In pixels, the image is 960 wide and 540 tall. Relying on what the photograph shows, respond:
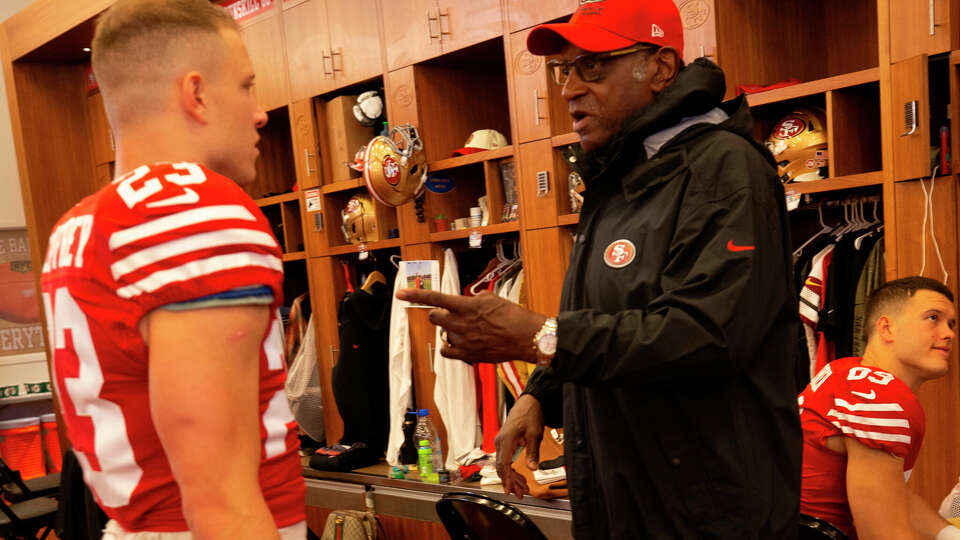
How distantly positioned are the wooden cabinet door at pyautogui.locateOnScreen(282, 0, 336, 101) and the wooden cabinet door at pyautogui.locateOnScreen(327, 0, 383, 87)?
6 centimetres

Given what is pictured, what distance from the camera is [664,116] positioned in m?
1.43

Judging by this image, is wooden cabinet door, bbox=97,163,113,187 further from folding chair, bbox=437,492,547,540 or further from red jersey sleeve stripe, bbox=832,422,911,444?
red jersey sleeve stripe, bbox=832,422,911,444

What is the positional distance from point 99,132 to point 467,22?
4.09 metres

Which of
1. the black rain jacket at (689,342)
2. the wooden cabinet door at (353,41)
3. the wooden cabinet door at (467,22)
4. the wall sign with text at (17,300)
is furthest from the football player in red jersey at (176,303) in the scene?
the wall sign with text at (17,300)

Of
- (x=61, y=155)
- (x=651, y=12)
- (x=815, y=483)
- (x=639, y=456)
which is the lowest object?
(x=815, y=483)

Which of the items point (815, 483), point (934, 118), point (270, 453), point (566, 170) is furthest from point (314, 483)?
point (270, 453)

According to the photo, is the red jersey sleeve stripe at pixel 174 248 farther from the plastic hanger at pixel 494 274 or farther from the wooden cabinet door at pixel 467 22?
the plastic hanger at pixel 494 274

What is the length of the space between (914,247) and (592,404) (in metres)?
1.80

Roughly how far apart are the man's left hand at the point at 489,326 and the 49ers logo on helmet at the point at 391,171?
3.03 metres

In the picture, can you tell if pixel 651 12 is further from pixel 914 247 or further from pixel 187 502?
pixel 914 247

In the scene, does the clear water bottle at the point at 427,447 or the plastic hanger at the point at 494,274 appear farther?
the plastic hanger at the point at 494,274

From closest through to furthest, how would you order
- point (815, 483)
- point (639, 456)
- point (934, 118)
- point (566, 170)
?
point (639, 456), point (815, 483), point (934, 118), point (566, 170)

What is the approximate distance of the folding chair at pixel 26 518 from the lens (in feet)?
12.6

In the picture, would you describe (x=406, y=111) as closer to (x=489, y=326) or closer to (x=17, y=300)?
(x=489, y=326)
